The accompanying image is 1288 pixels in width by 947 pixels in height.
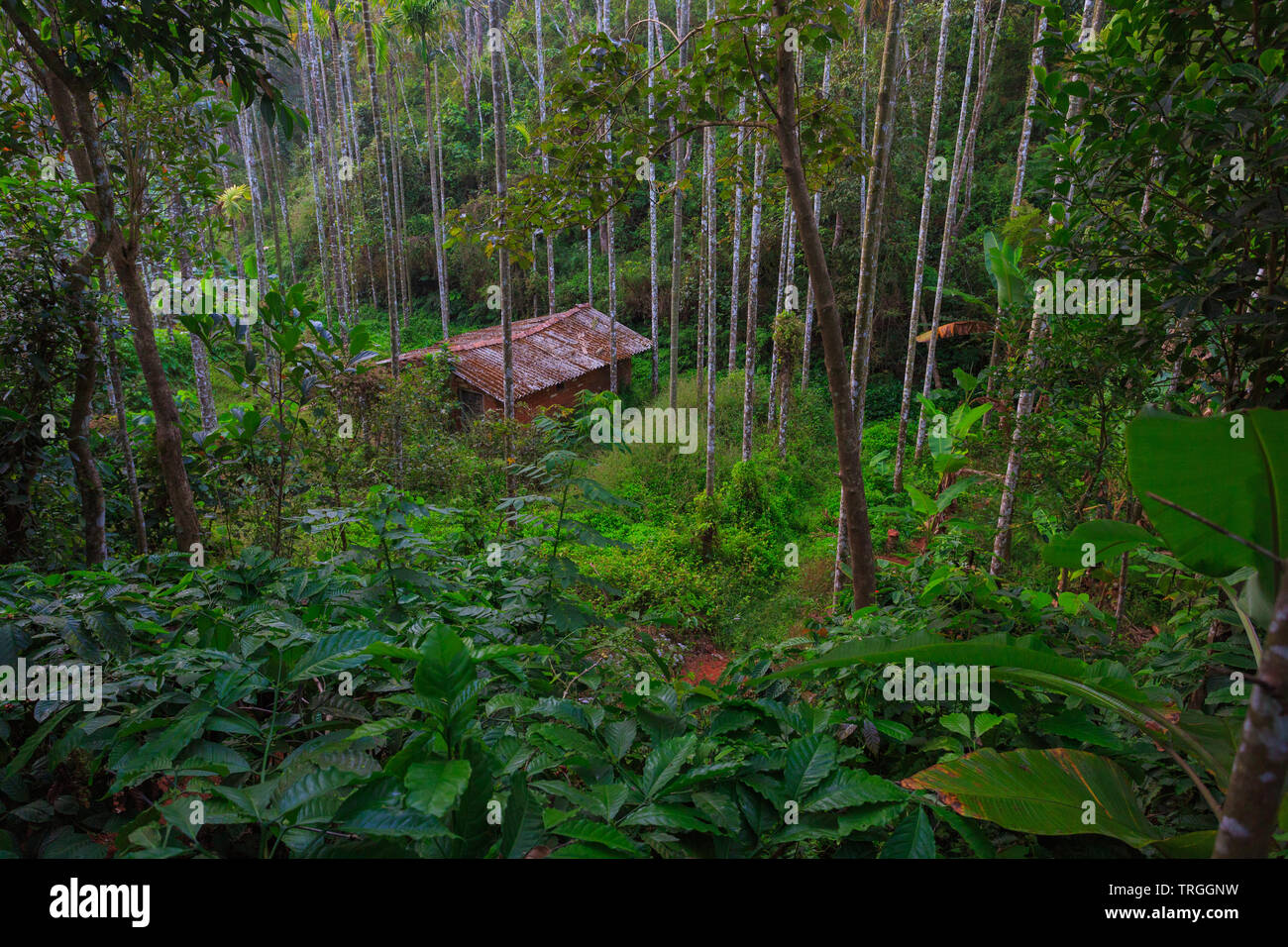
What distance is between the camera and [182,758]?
1.04 m

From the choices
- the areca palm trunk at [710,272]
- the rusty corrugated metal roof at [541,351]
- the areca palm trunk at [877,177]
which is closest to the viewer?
the areca palm trunk at [877,177]

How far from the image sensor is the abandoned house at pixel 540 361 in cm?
1213

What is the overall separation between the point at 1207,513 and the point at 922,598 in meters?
1.00

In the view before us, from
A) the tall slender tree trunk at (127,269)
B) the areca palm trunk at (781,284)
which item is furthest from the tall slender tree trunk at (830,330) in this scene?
the areca palm trunk at (781,284)

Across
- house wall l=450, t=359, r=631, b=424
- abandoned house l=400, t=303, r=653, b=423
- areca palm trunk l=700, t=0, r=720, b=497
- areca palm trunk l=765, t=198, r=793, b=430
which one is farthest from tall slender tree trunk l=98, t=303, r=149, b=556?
areca palm trunk l=765, t=198, r=793, b=430

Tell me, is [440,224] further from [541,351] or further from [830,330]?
[830,330]

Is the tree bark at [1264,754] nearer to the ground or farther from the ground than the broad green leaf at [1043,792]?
farther from the ground

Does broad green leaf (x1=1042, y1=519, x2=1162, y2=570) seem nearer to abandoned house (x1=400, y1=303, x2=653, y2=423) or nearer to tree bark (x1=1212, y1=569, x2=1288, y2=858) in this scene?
tree bark (x1=1212, y1=569, x2=1288, y2=858)

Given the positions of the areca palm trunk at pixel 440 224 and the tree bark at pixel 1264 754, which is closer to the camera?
the tree bark at pixel 1264 754

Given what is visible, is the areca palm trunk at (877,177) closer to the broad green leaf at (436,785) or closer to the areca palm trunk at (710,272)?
the broad green leaf at (436,785)

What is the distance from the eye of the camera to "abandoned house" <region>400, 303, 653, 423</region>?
1213cm

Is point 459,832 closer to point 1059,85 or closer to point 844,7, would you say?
point 1059,85

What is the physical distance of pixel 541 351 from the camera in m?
13.7
